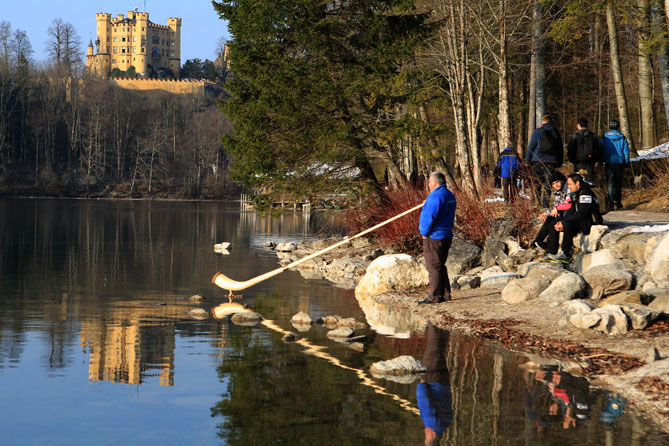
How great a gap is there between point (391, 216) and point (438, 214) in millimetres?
8408

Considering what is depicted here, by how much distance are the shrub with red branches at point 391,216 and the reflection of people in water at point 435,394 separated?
9.76 metres

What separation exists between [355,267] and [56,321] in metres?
9.40

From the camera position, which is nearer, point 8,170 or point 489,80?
point 489,80

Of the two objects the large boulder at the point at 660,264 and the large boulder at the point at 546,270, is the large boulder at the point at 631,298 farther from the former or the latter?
the large boulder at the point at 546,270

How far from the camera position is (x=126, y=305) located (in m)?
14.3

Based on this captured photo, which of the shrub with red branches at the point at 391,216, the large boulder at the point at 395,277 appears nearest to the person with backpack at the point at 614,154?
the shrub with red branches at the point at 391,216

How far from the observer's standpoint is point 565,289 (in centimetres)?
1220

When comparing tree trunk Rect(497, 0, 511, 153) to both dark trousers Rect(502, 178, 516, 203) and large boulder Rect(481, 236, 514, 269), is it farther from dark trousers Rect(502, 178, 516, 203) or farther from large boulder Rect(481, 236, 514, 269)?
large boulder Rect(481, 236, 514, 269)

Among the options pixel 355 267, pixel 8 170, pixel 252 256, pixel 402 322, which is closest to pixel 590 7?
pixel 355 267

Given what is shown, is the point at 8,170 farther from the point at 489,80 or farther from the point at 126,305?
the point at 126,305

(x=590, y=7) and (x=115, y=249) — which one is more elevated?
(x=590, y=7)

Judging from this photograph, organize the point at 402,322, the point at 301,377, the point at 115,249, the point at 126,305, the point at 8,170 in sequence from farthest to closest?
1. the point at 8,170
2. the point at 115,249
3. the point at 126,305
4. the point at 402,322
5. the point at 301,377

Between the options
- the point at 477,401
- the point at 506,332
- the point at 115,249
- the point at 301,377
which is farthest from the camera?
the point at 115,249

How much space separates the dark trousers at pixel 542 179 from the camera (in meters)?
17.8
